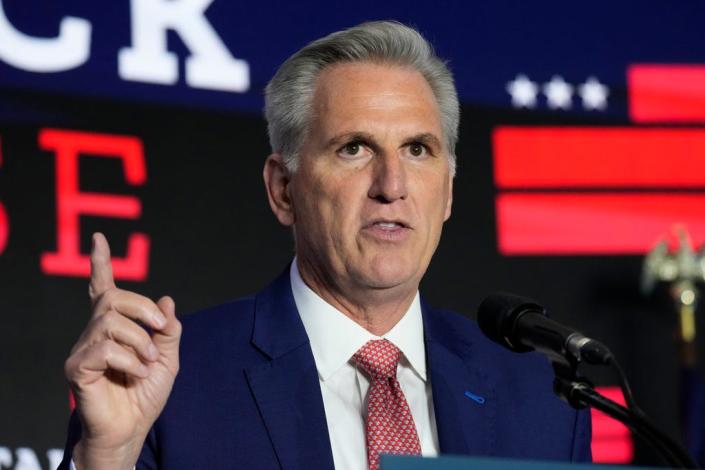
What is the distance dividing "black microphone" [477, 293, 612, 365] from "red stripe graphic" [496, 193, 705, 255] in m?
1.94

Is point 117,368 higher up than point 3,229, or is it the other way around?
point 3,229

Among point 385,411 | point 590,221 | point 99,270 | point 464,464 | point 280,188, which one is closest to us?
point 464,464

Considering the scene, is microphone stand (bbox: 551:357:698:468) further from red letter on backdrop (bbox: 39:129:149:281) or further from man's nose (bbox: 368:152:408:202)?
red letter on backdrop (bbox: 39:129:149:281)

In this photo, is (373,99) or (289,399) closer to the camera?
(289,399)

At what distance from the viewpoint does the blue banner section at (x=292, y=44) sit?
300cm

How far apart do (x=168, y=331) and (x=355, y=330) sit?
465 mm

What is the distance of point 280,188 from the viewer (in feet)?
6.35

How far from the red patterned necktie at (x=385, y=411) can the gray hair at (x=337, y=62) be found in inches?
13.1

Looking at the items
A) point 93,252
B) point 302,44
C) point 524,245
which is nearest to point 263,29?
point 302,44

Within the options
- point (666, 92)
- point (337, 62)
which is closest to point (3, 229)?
point (337, 62)

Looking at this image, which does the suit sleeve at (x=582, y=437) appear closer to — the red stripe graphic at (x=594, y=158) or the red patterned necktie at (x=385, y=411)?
the red patterned necktie at (x=385, y=411)

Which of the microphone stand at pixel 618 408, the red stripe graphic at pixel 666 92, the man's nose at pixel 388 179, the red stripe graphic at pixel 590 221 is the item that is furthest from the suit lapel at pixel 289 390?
the red stripe graphic at pixel 666 92

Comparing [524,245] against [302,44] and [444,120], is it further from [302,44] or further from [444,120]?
[444,120]

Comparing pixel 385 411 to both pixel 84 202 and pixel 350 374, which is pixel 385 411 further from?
pixel 84 202
